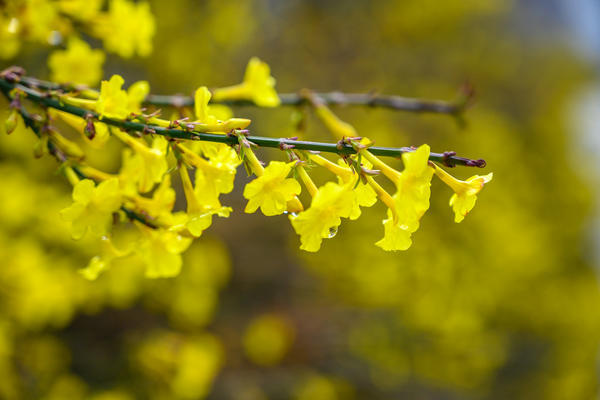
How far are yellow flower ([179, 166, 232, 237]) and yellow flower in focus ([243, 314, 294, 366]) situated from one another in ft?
11.3

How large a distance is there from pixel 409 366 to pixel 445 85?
346 centimetres

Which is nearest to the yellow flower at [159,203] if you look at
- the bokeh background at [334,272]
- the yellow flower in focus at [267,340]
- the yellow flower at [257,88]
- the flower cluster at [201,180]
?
the flower cluster at [201,180]

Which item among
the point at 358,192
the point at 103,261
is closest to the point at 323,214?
the point at 358,192

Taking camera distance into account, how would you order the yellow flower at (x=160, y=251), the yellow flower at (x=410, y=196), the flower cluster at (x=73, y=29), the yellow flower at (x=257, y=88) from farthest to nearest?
1. the yellow flower at (x=257, y=88)
2. the flower cluster at (x=73, y=29)
3. the yellow flower at (x=160, y=251)
4. the yellow flower at (x=410, y=196)

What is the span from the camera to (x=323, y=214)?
2.92 ft

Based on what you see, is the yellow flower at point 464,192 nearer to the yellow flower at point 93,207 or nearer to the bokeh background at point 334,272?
the yellow flower at point 93,207

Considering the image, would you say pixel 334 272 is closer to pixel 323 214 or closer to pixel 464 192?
pixel 464 192

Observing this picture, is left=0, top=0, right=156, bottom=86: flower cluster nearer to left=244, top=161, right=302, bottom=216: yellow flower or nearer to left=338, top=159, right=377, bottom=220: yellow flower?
left=244, top=161, right=302, bottom=216: yellow flower

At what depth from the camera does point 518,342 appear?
527 cm

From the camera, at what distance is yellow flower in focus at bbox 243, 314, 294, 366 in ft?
14.3

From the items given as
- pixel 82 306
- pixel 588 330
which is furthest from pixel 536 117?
pixel 82 306

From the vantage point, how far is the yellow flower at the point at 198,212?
944mm

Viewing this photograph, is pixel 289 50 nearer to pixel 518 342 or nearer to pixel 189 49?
pixel 189 49

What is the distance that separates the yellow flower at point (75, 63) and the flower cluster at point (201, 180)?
1.15 feet
